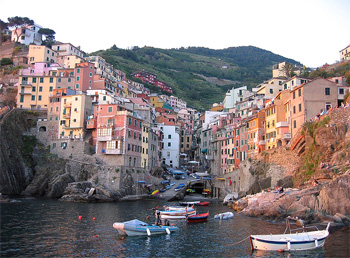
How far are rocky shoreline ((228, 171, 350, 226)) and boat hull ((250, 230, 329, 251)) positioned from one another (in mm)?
10158

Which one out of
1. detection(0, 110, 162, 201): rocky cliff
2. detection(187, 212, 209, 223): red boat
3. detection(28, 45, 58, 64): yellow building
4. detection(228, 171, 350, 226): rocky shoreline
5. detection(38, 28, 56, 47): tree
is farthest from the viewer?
detection(38, 28, 56, 47): tree

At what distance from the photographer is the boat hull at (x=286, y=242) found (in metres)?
31.1

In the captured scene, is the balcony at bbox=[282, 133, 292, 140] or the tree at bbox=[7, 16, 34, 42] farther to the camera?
the tree at bbox=[7, 16, 34, 42]

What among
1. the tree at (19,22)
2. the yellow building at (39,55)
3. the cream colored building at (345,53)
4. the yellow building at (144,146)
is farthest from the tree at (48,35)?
the cream colored building at (345,53)

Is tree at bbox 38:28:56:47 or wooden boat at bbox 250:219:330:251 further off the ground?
tree at bbox 38:28:56:47

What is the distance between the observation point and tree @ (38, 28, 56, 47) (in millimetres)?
133500

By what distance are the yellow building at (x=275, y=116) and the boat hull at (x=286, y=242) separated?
114ft

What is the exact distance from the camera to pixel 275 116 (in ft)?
218

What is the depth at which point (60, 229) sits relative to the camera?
38.3 metres

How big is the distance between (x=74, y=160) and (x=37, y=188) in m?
9.72

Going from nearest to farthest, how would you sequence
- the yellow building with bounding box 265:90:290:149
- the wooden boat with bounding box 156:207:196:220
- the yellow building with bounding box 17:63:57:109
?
the wooden boat with bounding box 156:207:196:220
the yellow building with bounding box 265:90:290:149
the yellow building with bounding box 17:63:57:109

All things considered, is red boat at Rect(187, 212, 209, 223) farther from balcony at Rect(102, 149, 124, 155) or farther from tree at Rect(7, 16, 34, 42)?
tree at Rect(7, 16, 34, 42)

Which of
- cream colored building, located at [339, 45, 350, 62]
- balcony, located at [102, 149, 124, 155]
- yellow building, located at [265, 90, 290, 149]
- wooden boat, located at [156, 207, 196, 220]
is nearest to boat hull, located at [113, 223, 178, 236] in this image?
wooden boat, located at [156, 207, 196, 220]

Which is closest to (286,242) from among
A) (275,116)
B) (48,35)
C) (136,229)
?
(136,229)
